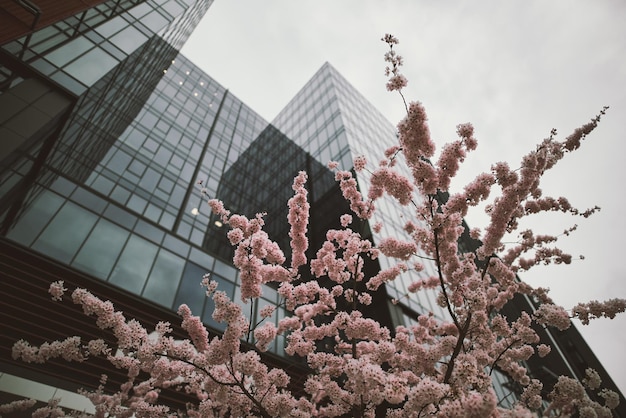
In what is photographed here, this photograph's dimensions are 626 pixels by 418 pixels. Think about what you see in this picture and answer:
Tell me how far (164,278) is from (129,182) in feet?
32.2

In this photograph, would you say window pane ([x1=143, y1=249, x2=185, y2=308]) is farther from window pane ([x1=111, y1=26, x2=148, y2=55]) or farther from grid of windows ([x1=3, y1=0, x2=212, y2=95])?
window pane ([x1=111, y1=26, x2=148, y2=55])

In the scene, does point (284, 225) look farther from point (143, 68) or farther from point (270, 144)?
point (143, 68)

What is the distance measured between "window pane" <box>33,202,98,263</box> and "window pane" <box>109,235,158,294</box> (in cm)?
177

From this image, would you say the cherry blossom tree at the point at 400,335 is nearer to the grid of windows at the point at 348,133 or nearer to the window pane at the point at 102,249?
the window pane at the point at 102,249

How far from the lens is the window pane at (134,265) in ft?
43.5

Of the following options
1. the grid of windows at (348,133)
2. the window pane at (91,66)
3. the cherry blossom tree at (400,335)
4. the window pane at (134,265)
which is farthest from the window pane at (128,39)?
the grid of windows at (348,133)

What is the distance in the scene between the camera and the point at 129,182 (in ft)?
69.5

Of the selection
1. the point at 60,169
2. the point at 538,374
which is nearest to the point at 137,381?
the point at 60,169

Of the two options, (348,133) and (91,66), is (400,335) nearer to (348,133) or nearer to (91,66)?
(91,66)

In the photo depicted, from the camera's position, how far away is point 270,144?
38781 millimetres

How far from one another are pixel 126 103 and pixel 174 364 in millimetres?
21318

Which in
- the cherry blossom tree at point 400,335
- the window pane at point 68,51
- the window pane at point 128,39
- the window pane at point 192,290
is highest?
the window pane at point 128,39

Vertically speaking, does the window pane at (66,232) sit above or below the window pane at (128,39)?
below

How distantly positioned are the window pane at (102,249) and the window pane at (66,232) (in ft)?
0.99
